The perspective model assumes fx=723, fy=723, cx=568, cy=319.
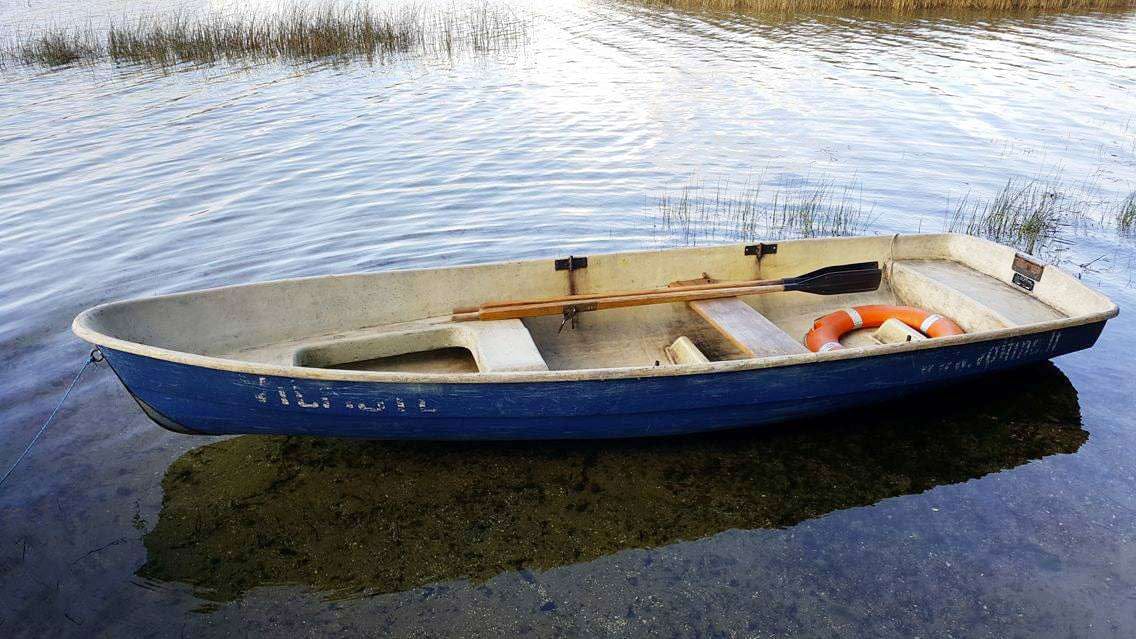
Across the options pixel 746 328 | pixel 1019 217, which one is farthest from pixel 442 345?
pixel 1019 217

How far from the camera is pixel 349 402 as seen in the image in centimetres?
460

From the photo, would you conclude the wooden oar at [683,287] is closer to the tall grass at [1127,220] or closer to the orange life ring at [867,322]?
the orange life ring at [867,322]

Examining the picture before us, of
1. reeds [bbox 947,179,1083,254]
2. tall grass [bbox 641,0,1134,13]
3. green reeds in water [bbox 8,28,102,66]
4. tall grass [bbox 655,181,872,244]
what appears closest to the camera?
reeds [bbox 947,179,1083,254]

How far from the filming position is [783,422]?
543cm

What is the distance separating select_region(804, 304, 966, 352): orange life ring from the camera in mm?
5922

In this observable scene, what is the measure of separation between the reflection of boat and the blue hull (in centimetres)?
29

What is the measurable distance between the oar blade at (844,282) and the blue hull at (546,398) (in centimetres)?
128

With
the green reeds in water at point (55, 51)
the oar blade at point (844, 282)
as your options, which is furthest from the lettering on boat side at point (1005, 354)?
the green reeds in water at point (55, 51)

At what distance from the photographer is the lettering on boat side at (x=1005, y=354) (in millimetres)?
5254

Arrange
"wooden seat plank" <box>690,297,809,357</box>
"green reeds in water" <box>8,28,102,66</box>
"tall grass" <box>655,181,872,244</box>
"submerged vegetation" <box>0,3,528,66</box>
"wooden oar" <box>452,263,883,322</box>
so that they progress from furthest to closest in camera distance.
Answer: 1. "submerged vegetation" <box>0,3,528,66</box>
2. "green reeds in water" <box>8,28,102,66</box>
3. "tall grass" <box>655,181,872,244</box>
4. "wooden oar" <box>452,263,883,322</box>
5. "wooden seat plank" <box>690,297,809,357</box>

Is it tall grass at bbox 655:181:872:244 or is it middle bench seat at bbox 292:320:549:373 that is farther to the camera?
tall grass at bbox 655:181:872:244

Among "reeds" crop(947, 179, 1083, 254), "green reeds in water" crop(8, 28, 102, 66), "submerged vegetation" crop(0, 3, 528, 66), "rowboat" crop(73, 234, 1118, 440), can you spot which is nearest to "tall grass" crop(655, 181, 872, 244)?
"reeds" crop(947, 179, 1083, 254)

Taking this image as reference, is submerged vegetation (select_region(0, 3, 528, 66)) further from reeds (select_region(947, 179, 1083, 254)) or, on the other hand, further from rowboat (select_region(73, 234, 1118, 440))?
rowboat (select_region(73, 234, 1118, 440))

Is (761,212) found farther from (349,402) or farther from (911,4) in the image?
(911,4)
